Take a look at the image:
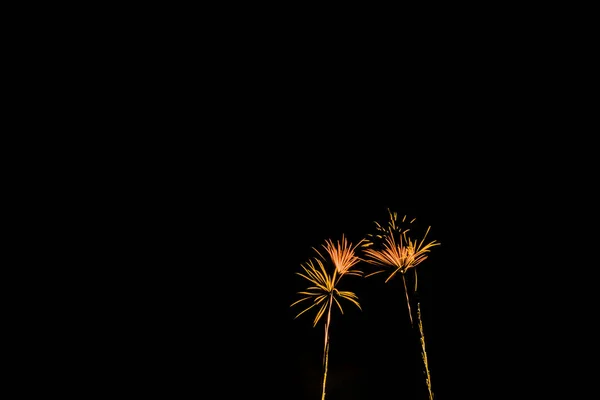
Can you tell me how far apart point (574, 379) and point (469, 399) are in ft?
9.16

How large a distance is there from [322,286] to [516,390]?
6.48 meters

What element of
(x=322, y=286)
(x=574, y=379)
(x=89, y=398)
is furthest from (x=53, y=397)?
(x=574, y=379)

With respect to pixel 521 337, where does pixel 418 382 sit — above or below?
below

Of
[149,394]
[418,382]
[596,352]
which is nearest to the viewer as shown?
[596,352]

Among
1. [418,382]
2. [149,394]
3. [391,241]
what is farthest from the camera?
[149,394]

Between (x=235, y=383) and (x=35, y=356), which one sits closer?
(x=35, y=356)

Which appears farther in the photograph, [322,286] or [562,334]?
[562,334]

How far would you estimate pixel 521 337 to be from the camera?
43.0 ft

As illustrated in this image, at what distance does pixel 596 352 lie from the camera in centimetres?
1168

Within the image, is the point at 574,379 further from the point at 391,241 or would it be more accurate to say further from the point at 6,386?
the point at 6,386

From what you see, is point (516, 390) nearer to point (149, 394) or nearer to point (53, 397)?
point (149, 394)

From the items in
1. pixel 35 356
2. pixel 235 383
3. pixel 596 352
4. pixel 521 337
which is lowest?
pixel 35 356

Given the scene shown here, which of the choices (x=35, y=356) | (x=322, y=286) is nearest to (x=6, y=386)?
(x=35, y=356)

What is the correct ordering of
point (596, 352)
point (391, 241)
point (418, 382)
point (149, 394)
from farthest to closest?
point (149, 394) < point (418, 382) < point (596, 352) < point (391, 241)
